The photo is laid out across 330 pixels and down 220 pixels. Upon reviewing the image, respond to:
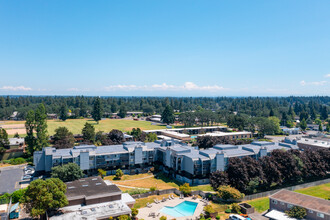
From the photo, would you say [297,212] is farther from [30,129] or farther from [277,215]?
[30,129]

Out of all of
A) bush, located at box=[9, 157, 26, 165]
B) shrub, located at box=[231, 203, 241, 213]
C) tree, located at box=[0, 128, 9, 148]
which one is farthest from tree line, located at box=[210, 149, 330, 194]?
tree, located at box=[0, 128, 9, 148]

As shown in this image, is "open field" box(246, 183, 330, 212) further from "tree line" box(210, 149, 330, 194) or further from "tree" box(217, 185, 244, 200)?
"tree" box(217, 185, 244, 200)

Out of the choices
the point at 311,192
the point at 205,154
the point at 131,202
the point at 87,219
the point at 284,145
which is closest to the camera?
the point at 87,219

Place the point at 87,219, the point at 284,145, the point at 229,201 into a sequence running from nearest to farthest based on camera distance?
the point at 87,219 < the point at 229,201 < the point at 284,145

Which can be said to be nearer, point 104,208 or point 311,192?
point 104,208

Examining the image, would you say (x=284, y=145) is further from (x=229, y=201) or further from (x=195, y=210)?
(x=195, y=210)

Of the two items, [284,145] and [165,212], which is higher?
[284,145]

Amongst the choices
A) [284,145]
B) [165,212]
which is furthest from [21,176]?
[284,145]
